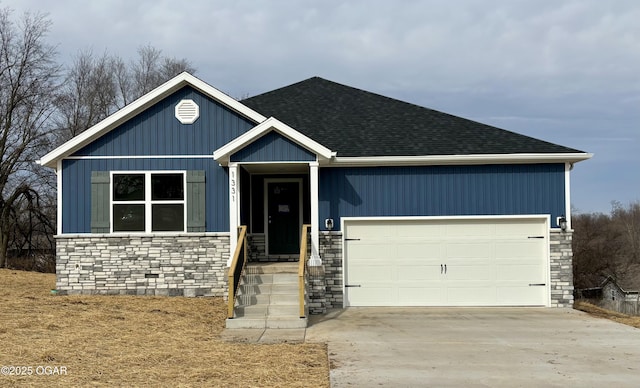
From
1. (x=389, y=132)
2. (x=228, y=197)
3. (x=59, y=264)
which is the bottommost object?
(x=59, y=264)

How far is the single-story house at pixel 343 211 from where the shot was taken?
13094 mm

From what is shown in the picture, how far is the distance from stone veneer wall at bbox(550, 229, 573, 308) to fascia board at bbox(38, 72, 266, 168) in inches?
288

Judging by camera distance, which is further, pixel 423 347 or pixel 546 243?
pixel 546 243

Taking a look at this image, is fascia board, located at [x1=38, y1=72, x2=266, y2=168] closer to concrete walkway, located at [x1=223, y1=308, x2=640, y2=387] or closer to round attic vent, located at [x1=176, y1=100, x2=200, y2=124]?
round attic vent, located at [x1=176, y1=100, x2=200, y2=124]

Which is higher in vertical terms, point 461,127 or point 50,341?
point 461,127

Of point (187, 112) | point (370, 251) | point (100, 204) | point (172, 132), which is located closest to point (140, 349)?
point (100, 204)

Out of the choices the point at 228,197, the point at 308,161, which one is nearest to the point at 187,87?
the point at 228,197

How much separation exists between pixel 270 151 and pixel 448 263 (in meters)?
4.81

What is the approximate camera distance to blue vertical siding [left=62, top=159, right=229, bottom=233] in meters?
13.4

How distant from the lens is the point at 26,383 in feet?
21.2

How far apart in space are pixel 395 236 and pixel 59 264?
776cm

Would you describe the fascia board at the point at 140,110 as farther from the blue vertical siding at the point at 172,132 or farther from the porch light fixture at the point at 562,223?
the porch light fixture at the point at 562,223

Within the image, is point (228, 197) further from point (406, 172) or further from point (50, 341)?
point (50, 341)

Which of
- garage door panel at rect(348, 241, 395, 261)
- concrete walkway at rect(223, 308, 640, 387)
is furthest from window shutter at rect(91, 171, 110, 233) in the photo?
garage door panel at rect(348, 241, 395, 261)
